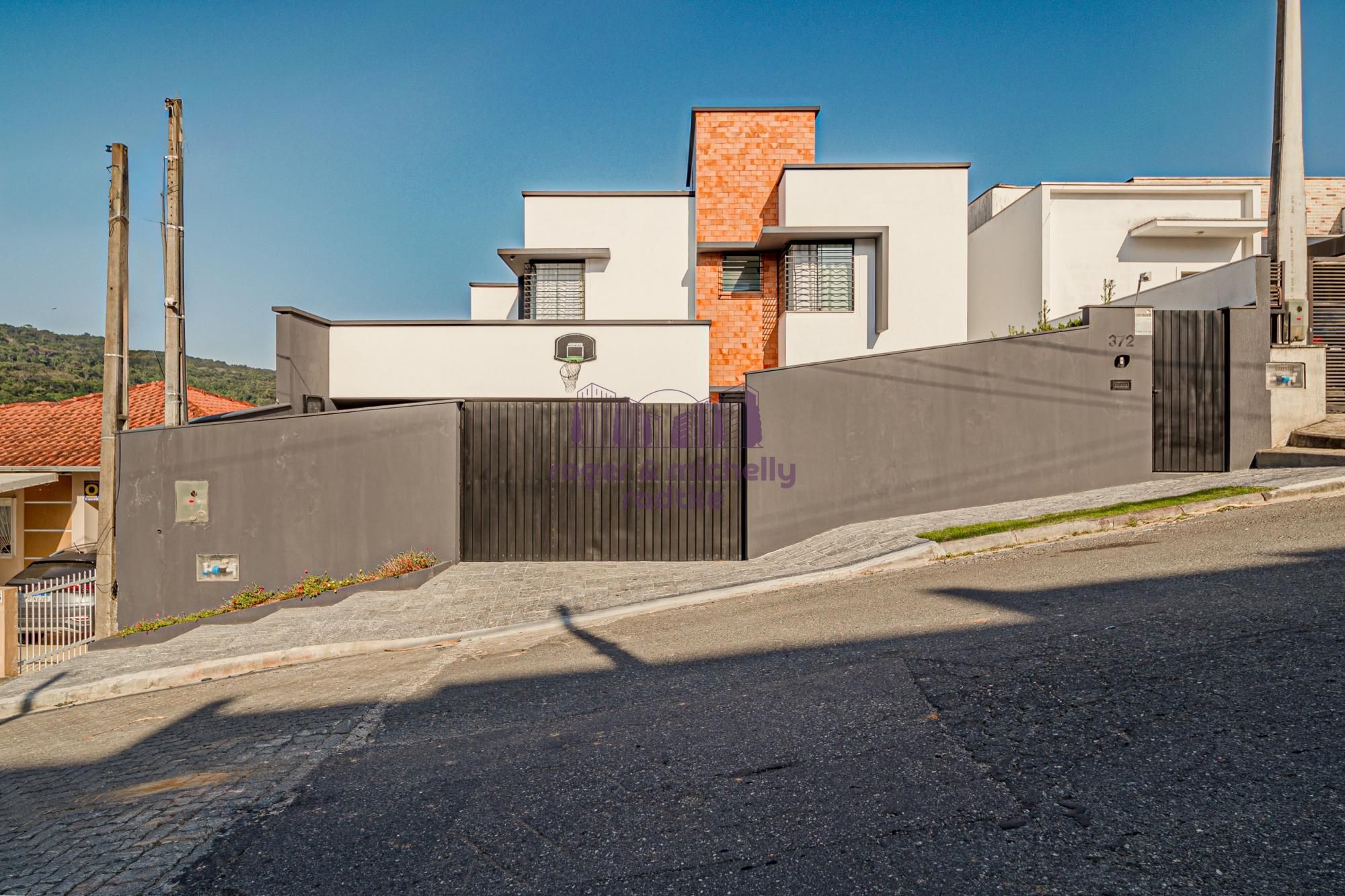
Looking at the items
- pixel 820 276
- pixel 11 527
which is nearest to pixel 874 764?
pixel 820 276

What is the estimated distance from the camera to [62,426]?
19891mm

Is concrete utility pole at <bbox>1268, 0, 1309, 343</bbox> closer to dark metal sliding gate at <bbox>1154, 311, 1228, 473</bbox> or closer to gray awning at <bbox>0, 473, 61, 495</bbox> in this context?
dark metal sliding gate at <bbox>1154, 311, 1228, 473</bbox>

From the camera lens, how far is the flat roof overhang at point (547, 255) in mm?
19094

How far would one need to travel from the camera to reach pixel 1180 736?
4.23 meters

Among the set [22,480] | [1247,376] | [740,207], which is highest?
[740,207]

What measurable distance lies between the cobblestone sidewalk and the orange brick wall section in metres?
8.44

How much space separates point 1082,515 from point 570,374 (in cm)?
856

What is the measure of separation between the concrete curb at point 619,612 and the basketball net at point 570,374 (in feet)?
21.8

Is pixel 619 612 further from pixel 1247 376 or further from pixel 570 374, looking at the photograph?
pixel 1247 376

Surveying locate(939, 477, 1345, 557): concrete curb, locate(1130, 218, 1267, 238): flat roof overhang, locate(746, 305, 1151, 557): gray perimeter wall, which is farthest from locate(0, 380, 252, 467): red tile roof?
locate(1130, 218, 1267, 238): flat roof overhang

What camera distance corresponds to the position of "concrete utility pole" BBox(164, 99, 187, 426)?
1219 centimetres

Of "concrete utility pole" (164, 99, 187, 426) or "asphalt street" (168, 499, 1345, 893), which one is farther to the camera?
"concrete utility pole" (164, 99, 187, 426)

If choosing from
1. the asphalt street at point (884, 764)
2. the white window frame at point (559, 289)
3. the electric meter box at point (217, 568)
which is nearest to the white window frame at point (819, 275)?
the white window frame at point (559, 289)

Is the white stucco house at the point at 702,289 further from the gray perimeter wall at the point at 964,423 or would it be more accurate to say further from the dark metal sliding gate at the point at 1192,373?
the dark metal sliding gate at the point at 1192,373
